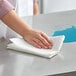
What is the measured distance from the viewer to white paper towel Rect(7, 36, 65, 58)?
2.27 feet

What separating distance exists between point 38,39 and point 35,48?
42mm

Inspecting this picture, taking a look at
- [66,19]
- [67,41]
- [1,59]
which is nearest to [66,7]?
[66,19]

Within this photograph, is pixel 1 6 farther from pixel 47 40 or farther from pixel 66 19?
pixel 66 19

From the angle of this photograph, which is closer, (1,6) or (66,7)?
(1,6)

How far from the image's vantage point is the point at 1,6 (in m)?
0.81

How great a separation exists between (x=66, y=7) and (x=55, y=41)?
1.67 metres

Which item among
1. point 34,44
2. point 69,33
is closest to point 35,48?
point 34,44

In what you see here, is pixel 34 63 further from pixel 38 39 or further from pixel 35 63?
pixel 38 39

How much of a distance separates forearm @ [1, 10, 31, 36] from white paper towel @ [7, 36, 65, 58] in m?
0.03

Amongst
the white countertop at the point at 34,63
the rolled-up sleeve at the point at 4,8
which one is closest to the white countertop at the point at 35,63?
the white countertop at the point at 34,63

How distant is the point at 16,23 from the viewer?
80 centimetres

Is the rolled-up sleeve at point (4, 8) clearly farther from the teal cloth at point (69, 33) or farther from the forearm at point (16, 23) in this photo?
the teal cloth at point (69, 33)

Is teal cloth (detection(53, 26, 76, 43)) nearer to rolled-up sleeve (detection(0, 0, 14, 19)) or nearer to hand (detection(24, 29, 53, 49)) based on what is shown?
hand (detection(24, 29, 53, 49))

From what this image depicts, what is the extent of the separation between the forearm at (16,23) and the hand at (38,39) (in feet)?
0.06
